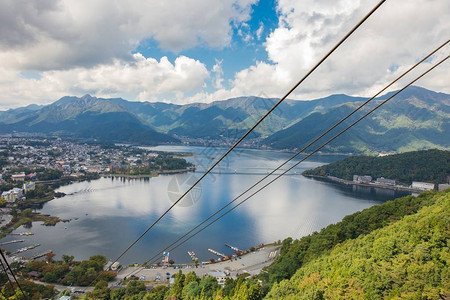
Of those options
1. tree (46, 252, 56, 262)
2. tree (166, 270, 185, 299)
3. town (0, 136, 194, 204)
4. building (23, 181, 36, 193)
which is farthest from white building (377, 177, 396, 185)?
building (23, 181, 36, 193)

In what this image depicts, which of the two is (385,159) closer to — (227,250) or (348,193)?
(348,193)

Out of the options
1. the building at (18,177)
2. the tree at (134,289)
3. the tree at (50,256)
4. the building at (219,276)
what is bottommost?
the tree at (50,256)

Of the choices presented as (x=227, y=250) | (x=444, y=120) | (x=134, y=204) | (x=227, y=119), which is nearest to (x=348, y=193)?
(x=227, y=250)

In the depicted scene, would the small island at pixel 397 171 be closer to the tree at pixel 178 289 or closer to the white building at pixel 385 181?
the white building at pixel 385 181

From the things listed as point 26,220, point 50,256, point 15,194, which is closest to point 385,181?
point 50,256

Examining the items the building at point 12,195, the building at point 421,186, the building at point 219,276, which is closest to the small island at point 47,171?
the building at point 12,195
